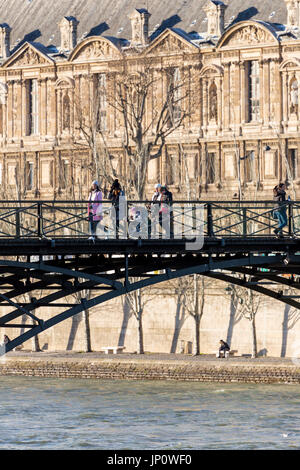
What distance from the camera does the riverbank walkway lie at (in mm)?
64500

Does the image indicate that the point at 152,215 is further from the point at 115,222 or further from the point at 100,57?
the point at 100,57

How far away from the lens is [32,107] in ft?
352

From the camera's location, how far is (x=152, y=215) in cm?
4194

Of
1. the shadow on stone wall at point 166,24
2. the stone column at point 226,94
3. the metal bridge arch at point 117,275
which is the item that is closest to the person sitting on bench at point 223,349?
the metal bridge arch at point 117,275

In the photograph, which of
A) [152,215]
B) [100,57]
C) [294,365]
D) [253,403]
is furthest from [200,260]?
[100,57]

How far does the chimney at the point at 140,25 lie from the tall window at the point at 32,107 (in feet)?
30.5

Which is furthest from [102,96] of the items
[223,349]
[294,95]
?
[223,349]

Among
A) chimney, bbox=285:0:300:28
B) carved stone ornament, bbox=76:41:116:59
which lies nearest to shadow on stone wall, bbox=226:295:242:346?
chimney, bbox=285:0:300:28

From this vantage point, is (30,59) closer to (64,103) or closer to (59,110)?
(64,103)

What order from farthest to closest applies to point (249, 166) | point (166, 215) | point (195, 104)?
1. point (195, 104)
2. point (249, 166)
3. point (166, 215)

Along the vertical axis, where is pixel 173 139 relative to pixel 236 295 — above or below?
above

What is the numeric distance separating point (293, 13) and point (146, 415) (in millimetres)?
43025

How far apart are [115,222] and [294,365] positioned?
2553cm
